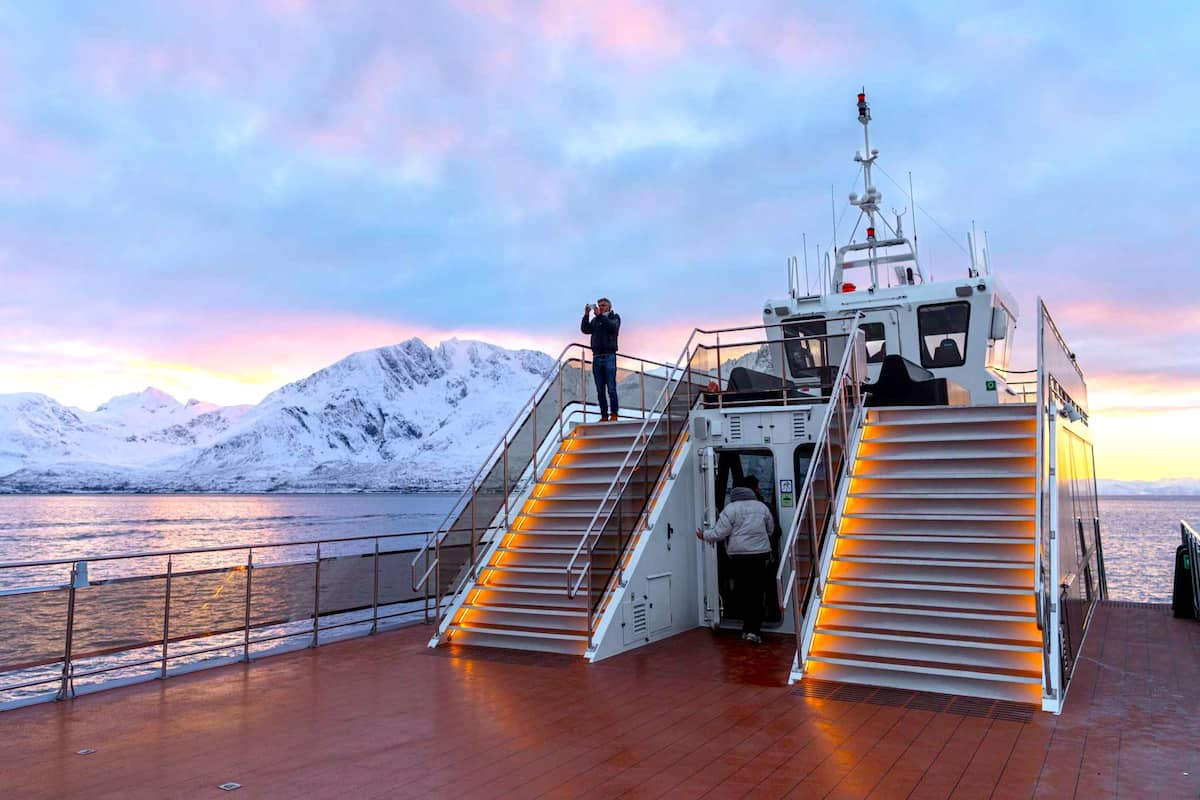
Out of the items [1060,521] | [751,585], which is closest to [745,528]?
[751,585]

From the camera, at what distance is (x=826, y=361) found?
463 inches

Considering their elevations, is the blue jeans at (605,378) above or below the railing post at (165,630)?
above

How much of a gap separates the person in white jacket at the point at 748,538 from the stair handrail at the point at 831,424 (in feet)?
0.77

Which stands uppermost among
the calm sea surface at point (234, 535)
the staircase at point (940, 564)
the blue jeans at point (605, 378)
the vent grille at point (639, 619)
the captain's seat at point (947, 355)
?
the captain's seat at point (947, 355)

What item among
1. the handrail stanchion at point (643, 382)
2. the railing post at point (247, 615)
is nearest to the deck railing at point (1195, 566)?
the handrail stanchion at point (643, 382)

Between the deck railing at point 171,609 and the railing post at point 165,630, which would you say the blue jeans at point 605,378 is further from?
the railing post at point 165,630

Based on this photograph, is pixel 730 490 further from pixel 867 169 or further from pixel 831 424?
pixel 867 169

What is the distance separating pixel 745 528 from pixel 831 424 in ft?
4.83

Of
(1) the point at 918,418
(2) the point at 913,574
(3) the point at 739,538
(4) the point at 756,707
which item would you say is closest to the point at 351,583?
(3) the point at 739,538

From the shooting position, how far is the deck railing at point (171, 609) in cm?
654

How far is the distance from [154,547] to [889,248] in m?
53.8

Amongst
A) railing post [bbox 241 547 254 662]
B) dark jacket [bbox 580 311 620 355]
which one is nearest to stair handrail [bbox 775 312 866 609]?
dark jacket [bbox 580 311 620 355]

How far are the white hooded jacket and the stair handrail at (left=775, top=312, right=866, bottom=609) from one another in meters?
0.28

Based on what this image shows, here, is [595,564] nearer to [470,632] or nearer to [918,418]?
[470,632]
